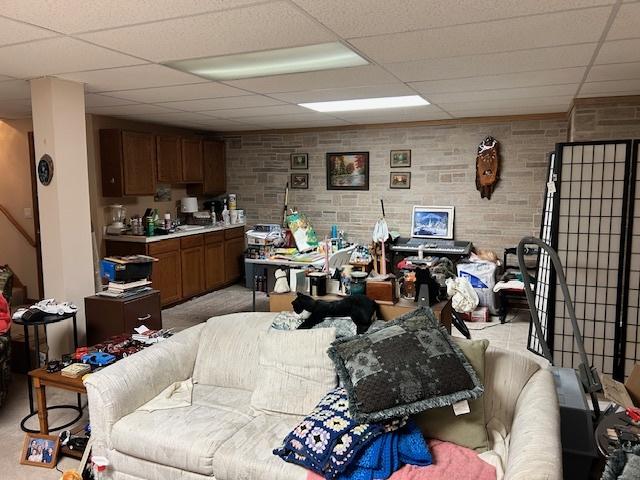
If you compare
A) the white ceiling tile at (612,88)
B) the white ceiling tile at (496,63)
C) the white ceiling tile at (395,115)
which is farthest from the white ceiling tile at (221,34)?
the white ceiling tile at (395,115)

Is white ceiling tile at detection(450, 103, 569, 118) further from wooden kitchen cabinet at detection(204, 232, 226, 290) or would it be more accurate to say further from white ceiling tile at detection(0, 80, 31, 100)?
white ceiling tile at detection(0, 80, 31, 100)

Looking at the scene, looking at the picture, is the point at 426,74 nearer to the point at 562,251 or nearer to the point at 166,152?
the point at 562,251

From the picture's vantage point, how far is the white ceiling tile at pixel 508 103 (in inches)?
188

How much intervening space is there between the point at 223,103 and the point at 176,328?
2400 mm

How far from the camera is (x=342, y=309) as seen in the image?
2883 mm

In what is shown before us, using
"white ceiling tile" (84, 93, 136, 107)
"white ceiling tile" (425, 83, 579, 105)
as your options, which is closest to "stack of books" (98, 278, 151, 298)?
"white ceiling tile" (84, 93, 136, 107)

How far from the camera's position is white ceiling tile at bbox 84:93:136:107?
4391mm

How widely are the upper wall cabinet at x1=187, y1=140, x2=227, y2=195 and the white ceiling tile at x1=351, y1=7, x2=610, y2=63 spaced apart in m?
4.68

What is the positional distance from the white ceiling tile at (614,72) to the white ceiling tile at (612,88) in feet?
0.52

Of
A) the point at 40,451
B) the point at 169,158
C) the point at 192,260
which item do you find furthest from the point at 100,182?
the point at 40,451

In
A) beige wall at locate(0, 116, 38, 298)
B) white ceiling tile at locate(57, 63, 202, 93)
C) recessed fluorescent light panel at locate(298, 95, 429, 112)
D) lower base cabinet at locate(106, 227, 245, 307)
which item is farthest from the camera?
beige wall at locate(0, 116, 38, 298)

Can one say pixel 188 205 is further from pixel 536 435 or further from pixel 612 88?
pixel 536 435

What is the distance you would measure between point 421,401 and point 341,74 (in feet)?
7.84

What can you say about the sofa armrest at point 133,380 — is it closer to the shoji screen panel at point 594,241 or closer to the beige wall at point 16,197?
the shoji screen panel at point 594,241
